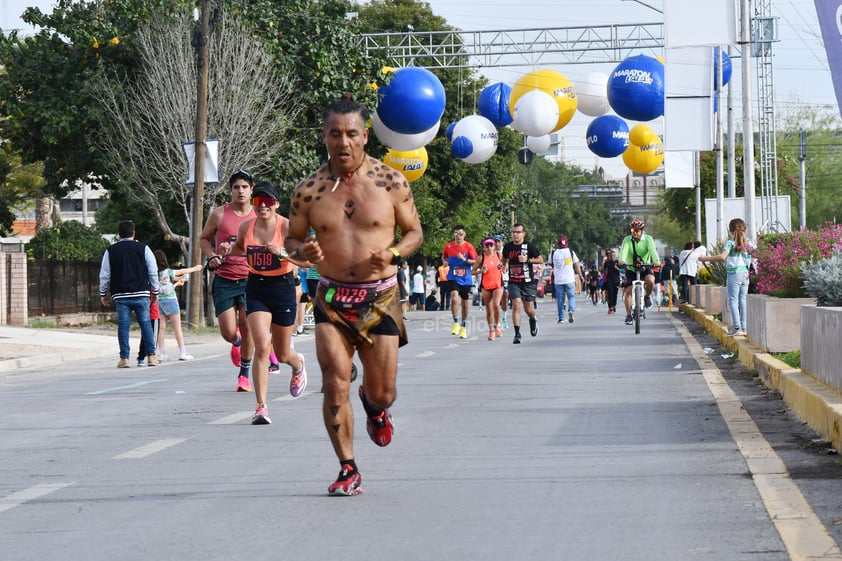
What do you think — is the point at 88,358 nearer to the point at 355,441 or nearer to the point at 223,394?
the point at 223,394

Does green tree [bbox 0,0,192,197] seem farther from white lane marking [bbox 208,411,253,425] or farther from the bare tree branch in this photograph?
white lane marking [bbox 208,411,253,425]

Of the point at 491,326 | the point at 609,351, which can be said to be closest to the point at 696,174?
the point at 491,326

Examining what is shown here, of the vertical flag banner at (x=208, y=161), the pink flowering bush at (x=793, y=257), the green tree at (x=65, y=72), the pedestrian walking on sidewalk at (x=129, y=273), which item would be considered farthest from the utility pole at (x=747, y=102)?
the green tree at (x=65, y=72)

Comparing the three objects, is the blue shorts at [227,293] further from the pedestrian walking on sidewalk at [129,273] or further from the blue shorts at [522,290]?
the blue shorts at [522,290]

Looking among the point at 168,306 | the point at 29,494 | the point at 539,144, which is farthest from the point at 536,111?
the point at 29,494

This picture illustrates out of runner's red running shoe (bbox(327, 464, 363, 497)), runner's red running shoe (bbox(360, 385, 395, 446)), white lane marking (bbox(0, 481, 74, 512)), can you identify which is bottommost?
white lane marking (bbox(0, 481, 74, 512))

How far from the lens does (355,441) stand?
34.4 ft

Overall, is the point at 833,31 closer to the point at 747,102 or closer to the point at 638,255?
the point at 747,102

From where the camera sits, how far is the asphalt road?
6.62m

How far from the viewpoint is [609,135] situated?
35.8 m

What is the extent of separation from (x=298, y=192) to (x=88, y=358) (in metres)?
17.2

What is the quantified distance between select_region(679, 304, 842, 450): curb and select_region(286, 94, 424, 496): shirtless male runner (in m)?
2.98

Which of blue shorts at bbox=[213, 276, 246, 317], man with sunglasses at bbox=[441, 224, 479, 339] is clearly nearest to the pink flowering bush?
blue shorts at bbox=[213, 276, 246, 317]

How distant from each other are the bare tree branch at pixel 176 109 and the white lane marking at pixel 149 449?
2494cm
